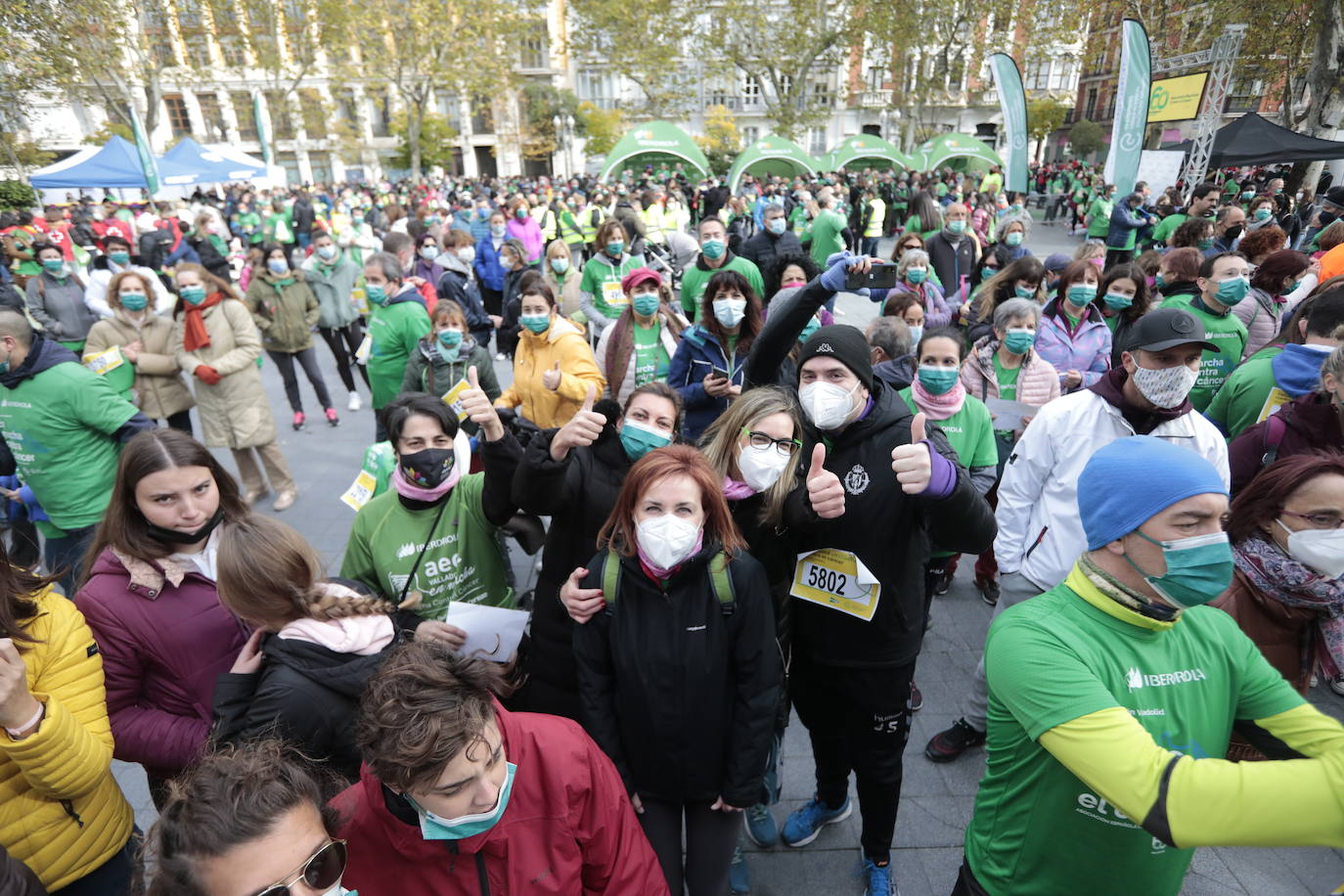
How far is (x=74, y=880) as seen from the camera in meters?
1.93

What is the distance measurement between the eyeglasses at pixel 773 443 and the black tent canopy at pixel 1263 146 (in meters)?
18.2

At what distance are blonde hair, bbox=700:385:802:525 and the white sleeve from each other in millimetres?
1220

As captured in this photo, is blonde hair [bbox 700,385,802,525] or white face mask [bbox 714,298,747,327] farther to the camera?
white face mask [bbox 714,298,747,327]

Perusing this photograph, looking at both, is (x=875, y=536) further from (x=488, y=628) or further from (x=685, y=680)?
(x=488, y=628)

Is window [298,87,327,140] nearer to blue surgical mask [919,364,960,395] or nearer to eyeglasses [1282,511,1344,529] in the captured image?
blue surgical mask [919,364,960,395]

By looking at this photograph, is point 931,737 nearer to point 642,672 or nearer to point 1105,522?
point 642,672

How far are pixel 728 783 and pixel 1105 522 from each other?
55.8 inches

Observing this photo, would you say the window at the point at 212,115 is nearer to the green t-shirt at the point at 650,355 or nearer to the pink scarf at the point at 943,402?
the green t-shirt at the point at 650,355

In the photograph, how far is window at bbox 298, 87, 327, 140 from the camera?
1586 inches

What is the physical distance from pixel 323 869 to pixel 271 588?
0.90 m

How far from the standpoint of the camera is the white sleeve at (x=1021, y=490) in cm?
302

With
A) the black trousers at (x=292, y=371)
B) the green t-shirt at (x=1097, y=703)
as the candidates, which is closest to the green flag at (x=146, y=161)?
the black trousers at (x=292, y=371)

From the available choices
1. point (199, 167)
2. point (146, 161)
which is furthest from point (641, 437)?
point (199, 167)

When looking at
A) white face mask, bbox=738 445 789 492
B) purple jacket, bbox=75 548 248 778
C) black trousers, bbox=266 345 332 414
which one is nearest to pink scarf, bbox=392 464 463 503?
purple jacket, bbox=75 548 248 778
